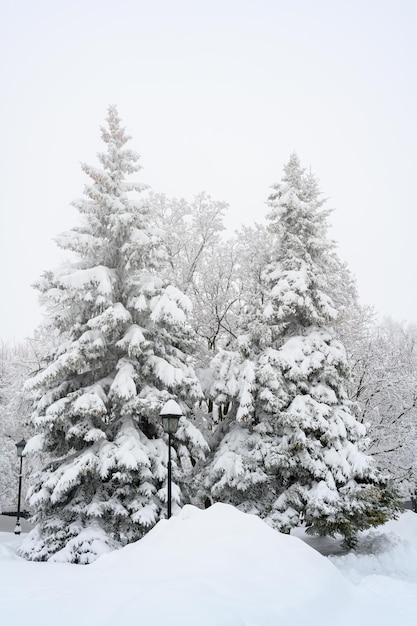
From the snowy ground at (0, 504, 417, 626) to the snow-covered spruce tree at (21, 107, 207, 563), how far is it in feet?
11.6

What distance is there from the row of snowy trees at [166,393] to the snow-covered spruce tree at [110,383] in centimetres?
5

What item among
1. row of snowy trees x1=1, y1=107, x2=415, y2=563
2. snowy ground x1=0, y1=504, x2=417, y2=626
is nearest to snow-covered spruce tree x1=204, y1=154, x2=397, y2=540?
row of snowy trees x1=1, y1=107, x2=415, y2=563

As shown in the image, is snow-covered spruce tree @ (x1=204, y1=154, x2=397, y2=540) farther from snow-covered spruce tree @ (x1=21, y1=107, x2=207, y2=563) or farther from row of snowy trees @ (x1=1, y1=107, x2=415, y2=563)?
snow-covered spruce tree @ (x1=21, y1=107, x2=207, y2=563)

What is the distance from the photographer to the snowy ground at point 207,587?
5.68 meters

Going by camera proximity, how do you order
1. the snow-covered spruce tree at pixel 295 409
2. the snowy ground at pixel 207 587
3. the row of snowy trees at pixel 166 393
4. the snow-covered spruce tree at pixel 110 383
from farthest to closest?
the snow-covered spruce tree at pixel 295 409 < the row of snowy trees at pixel 166 393 < the snow-covered spruce tree at pixel 110 383 < the snowy ground at pixel 207 587

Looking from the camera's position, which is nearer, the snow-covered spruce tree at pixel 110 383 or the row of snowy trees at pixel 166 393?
the snow-covered spruce tree at pixel 110 383

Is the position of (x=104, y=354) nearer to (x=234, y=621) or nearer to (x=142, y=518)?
(x=142, y=518)

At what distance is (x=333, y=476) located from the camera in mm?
15242

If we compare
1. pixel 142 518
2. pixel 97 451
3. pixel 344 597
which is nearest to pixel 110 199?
pixel 97 451

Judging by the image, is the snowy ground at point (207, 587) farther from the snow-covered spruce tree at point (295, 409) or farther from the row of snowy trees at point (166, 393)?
the snow-covered spruce tree at point (295, 409)

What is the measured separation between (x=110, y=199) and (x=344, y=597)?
1267 cm

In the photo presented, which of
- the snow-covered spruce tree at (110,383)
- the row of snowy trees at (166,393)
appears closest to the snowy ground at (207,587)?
the snow-covered spruce tree at (110,383)

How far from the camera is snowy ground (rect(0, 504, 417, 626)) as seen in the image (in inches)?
223

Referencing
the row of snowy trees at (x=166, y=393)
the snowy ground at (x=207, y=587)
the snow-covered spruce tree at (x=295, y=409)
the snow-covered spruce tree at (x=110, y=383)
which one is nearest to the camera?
the snowy ground at (x=207, y=587)
